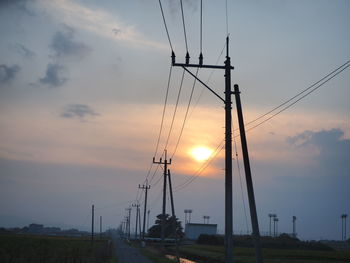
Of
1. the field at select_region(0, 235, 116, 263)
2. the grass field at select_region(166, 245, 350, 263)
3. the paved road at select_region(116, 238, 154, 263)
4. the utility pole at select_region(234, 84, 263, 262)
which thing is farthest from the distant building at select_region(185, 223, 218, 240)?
the utility pole at select_region(234, 84, 263, 262)

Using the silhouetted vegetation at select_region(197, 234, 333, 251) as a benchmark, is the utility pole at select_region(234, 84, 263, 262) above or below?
above

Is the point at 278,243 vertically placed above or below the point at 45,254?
below

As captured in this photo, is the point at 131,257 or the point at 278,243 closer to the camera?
the point at 131,257

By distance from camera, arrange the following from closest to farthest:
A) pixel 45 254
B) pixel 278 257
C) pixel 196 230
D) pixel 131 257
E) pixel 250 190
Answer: pixel 250 190, pixel 45 254, pixel 131 257, pixel 278 257, pixel 196 230

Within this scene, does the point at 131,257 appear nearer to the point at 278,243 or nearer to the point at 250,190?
the point at 250,190

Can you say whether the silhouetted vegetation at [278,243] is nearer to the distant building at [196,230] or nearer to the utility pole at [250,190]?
the distant building at [196,230]

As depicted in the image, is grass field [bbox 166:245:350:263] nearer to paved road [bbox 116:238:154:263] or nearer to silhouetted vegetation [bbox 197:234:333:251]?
paved road [bbox 116:238:154:263]

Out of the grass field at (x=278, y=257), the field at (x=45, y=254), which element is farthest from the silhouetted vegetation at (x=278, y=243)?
the field at (x=45, y=254)

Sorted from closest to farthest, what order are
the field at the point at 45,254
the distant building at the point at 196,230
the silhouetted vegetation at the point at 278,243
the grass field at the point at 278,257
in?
the field at the point at 45,254 → the grass field at the point at 278,257 → the silhouetted vegetation at the point at 278,243 → the distant building at the point at 196,230

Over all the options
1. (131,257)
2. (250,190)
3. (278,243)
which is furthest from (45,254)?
(278,243)

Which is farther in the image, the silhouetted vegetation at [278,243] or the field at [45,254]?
the silhouetted vegetation at [278,243]

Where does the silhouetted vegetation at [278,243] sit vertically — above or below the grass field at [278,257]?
below

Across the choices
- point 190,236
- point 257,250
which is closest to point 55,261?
point 257,250

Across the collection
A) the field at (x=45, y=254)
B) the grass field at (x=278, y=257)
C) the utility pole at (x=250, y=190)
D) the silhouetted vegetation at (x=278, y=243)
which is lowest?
the silhouetted vegetation at (x=278, y=243)
